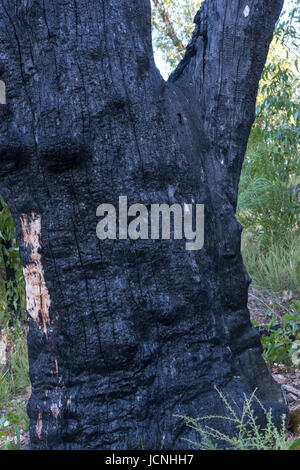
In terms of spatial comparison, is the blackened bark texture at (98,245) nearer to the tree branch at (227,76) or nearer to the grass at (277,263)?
the tree branch at (227,76)

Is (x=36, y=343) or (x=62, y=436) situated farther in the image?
(x=36, y=343)

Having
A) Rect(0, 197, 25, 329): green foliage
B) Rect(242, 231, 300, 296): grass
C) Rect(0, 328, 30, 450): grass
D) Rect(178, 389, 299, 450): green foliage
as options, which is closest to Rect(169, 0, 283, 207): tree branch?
Rect(178, 389, 299, 450): green foliage

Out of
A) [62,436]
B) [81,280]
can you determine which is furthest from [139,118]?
[62,436]

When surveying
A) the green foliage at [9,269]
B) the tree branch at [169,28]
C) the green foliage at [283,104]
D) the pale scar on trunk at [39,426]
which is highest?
the tree branch at [169,28]

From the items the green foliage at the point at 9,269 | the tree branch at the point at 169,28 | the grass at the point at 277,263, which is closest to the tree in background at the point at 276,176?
the grass at the point at 277,263

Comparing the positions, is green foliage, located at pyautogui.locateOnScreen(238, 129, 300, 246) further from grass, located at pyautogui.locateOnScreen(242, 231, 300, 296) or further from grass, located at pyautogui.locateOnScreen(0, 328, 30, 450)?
grass, located at pyautogui.locateOnScreen(0, 328, 30, 450)

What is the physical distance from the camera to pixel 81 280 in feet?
5.74

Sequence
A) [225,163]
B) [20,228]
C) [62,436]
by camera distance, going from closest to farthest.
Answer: [62,436] → [20,228] → [225,163]

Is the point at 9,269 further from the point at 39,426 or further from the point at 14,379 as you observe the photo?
the point at 39,426

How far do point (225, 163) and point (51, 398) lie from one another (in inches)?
50.9

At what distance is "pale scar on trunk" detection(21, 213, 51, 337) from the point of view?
179 cm

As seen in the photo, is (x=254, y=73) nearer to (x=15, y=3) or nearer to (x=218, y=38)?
(x=218, y=38)

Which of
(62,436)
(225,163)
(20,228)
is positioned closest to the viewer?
(62,436)

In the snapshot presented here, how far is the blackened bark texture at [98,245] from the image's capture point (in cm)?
173
